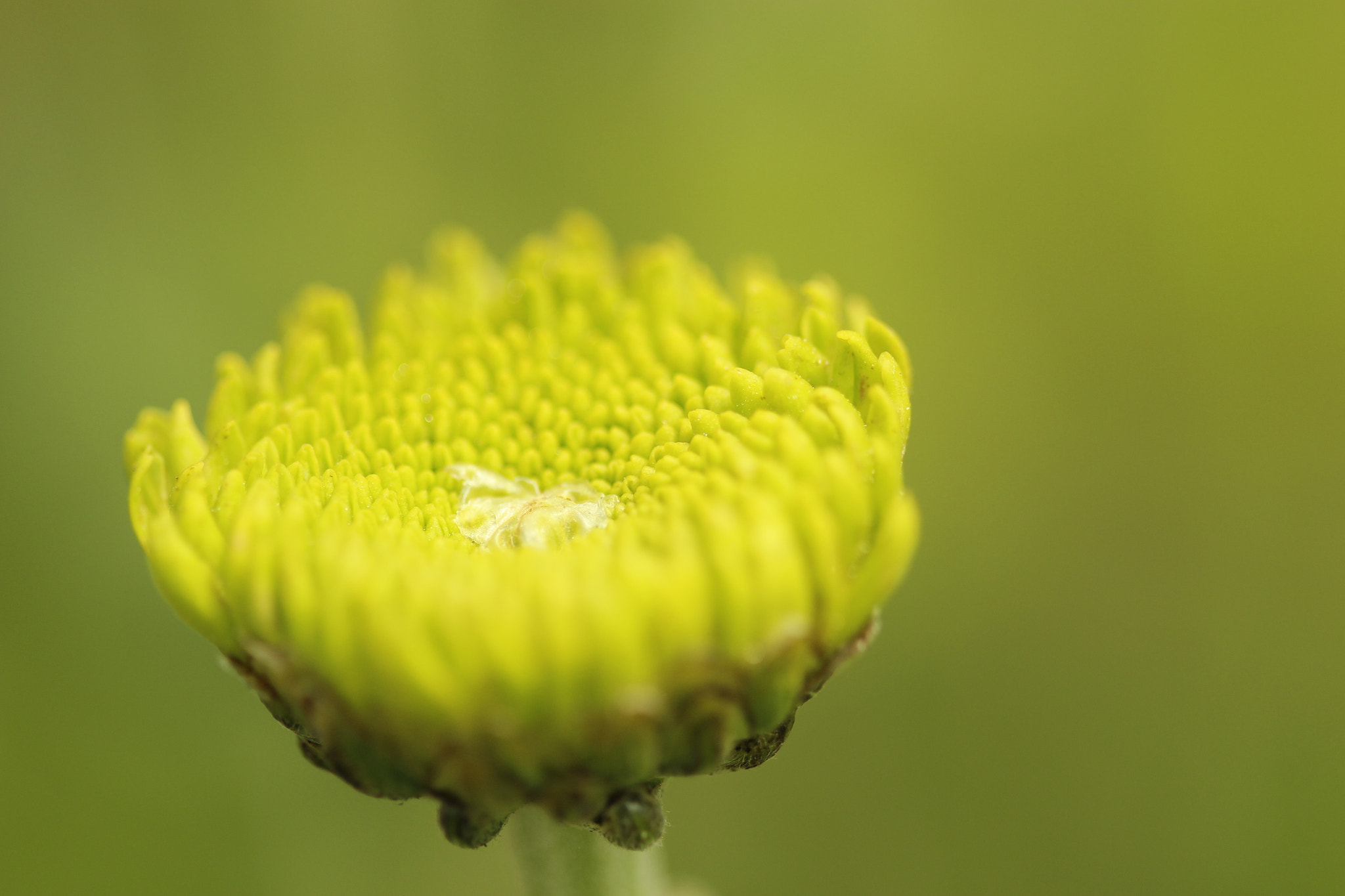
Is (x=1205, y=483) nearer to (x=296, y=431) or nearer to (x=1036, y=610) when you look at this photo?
(x=1036, y=610)

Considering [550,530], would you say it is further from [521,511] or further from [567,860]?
[567,860]

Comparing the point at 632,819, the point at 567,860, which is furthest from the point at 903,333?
the point at 632,819

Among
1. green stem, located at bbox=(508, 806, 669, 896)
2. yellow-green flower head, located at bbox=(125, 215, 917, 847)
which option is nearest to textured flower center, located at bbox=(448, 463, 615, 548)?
yellow-green flower head, located at bbox=(125, 215, 917, 847)

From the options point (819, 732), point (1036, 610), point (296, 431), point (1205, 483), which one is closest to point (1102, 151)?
point (1205, 483)

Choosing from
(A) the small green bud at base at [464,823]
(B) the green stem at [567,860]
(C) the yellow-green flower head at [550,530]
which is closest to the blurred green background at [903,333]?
(B) the green stem at [567,860]

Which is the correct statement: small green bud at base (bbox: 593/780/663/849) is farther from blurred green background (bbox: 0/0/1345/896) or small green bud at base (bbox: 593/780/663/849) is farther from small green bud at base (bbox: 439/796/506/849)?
blurred green background (bbox: 0/0/1345/896)
